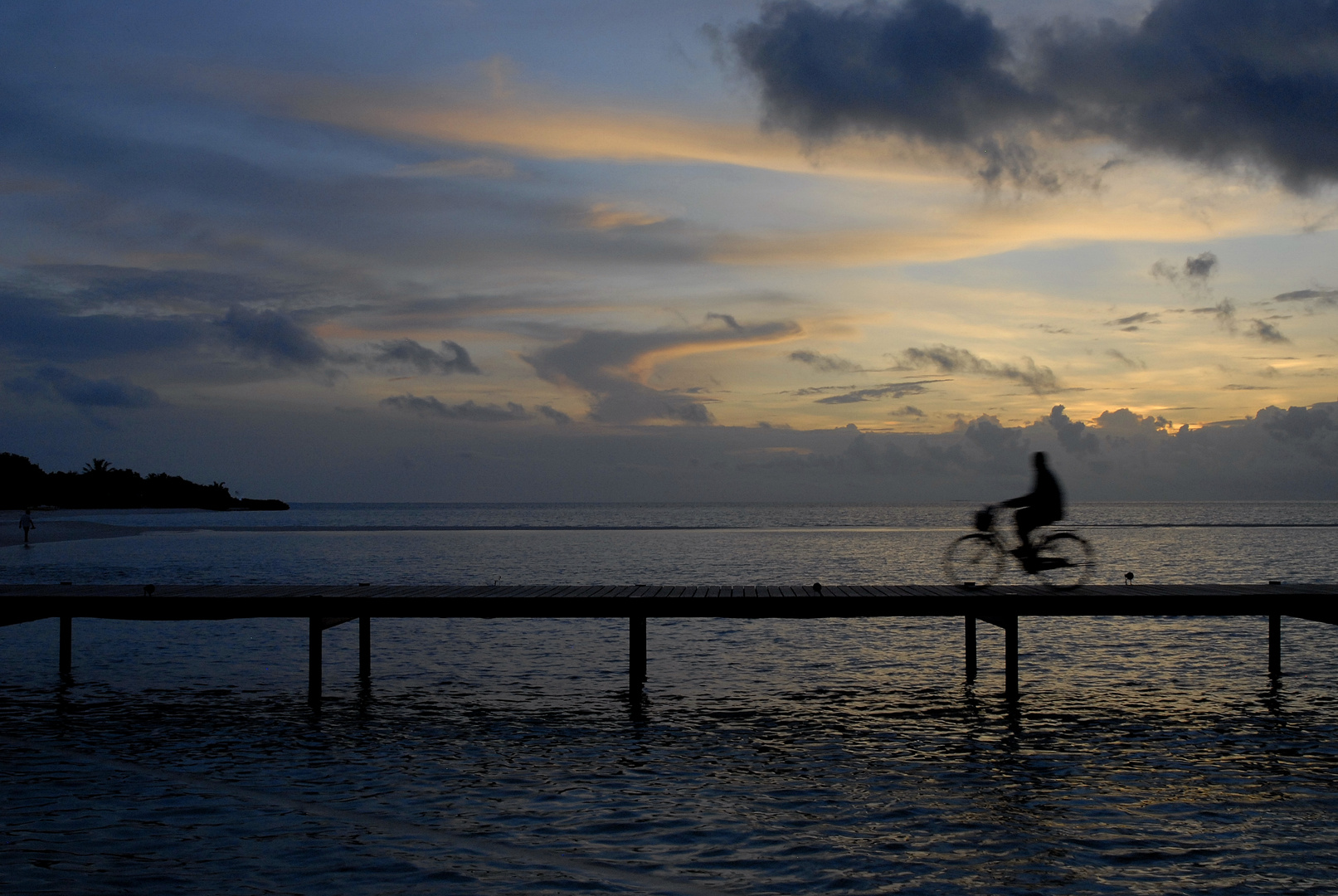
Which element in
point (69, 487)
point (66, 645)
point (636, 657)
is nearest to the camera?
point (636, 657)

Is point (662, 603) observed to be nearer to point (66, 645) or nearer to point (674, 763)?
point (674, 763)

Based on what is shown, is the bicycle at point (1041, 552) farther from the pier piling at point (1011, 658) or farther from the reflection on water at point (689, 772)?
the reflection on water at point (689, 772)

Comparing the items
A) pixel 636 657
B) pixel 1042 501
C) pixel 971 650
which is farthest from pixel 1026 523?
pixel 636 657

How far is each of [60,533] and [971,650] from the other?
9701 cm

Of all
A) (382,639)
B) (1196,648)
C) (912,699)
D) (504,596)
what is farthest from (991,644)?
(382,639)

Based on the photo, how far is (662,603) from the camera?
16578 millimetres

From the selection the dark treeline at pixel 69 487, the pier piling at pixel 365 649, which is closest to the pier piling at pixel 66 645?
the pier piling at pixel 365 649

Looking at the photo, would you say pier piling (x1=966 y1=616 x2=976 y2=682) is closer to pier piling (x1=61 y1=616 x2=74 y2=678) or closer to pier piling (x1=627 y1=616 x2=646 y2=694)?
pier piling (x1=627 y1=616 x2=646 y2=694)

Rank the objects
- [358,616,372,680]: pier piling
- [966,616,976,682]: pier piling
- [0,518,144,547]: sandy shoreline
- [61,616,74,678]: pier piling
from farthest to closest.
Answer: [0,518,144,547]: sandy shoreline, [61,616,74,678]: pier piling, [358,616,372,680]: pier piling, [966,616,976,682]: pier piling

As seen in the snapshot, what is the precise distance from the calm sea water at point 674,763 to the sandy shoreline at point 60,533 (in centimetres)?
6404

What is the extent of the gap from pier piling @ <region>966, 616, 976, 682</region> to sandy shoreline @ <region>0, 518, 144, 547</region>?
3011 inches

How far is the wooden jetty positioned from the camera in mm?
16562

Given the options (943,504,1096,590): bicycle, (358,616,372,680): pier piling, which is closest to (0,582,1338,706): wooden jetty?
(943,504,1096,590): bicycle

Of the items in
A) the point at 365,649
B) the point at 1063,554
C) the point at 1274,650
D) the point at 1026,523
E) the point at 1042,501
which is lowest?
the point at 365,649
